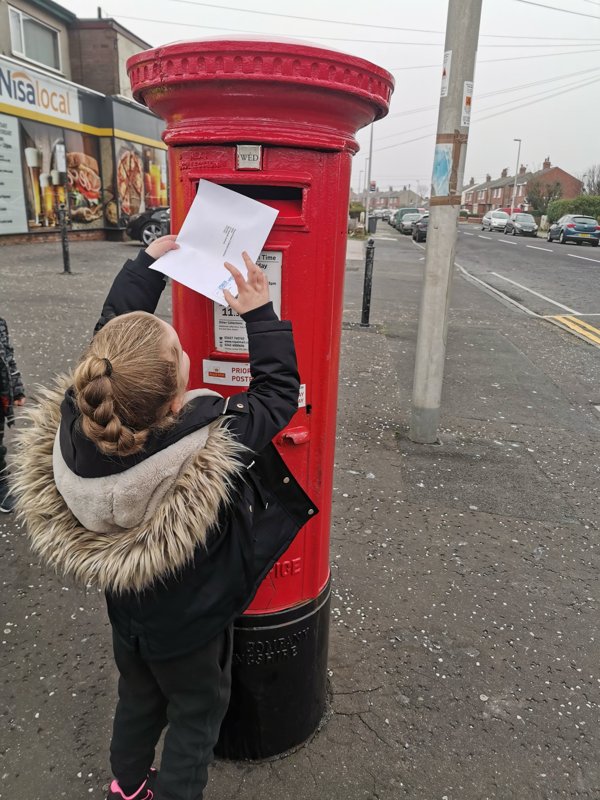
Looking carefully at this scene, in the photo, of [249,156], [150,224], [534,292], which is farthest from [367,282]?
[150,224]

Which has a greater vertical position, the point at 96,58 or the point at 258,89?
the point at 96,58

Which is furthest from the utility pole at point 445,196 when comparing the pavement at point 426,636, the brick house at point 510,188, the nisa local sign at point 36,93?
the brick house at point 510,188

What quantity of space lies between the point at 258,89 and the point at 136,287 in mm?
687

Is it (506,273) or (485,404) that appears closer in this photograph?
(485,404)

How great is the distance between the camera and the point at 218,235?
5.70 feet

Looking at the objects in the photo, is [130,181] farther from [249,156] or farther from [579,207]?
[579,207]

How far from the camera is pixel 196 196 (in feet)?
5.75

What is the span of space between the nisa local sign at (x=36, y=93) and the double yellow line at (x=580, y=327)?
45.9 feet

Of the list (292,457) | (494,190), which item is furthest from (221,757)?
(494,190)

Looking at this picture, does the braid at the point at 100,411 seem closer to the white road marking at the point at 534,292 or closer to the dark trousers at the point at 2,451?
the dark trousers at the point at 2,451

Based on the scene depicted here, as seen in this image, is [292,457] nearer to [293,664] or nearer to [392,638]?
[293,664]

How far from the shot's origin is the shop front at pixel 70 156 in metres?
15.5

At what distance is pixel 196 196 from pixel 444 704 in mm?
2148

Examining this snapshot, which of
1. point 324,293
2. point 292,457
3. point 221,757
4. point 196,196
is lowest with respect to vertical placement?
point 221,757
